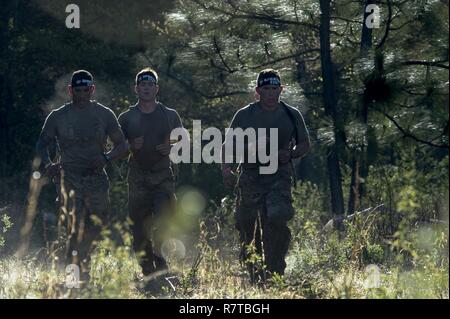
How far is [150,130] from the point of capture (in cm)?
1123

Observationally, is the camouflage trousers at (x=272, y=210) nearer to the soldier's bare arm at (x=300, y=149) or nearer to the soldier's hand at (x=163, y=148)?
the soldier's bare arm at (x=300, y=149)

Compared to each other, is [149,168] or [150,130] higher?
[150,130]

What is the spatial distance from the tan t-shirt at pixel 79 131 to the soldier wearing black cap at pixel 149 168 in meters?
0.41

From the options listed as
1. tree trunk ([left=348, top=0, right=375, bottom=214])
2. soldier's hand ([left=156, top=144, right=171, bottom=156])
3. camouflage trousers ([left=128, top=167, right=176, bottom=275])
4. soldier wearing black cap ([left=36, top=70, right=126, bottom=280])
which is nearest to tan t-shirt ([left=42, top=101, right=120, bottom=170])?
soldier wearing black cap ([left=36, top=70, right=126, bottom=280])

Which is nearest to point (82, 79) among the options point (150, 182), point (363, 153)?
point (150, 182)

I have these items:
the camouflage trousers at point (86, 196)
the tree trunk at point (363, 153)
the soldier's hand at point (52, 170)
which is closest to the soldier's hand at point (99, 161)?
the camouflage trousers at point (86, 196)

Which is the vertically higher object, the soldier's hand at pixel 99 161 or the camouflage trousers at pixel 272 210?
the soldier's hand at pixel 99 161

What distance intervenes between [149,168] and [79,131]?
2.92 feet

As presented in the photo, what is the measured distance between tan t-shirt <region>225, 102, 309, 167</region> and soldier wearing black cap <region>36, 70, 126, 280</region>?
1.23 m

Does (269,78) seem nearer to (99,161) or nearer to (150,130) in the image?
(150,130)

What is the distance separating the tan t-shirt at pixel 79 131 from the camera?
35.4 ft

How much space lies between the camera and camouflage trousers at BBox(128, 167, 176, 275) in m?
11.3

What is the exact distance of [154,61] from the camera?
18.3 meters
